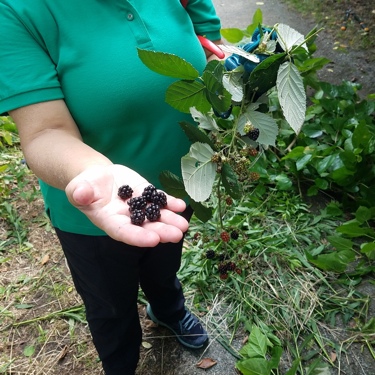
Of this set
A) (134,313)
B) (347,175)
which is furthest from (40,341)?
(347,175)

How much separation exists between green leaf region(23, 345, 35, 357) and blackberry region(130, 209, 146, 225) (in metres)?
1.17

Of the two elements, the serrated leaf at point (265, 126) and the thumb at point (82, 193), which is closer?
the thumb at point (82, 193)

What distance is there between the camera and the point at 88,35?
2.58 ft

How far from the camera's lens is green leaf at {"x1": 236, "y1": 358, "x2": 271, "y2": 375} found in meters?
1.28

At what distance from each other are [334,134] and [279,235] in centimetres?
60

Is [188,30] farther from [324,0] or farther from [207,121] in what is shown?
[324,0]

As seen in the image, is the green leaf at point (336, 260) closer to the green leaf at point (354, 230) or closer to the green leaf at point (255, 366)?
the green leaf at point (354, 230)

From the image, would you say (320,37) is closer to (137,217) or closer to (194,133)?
(194,133)

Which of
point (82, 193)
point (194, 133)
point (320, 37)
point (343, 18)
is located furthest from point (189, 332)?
point (343, 18)

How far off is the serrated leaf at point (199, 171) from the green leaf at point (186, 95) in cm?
8

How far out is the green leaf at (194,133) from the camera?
2.78ft

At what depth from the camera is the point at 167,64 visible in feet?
2.38

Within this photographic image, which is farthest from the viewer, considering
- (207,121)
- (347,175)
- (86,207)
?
(347,175)

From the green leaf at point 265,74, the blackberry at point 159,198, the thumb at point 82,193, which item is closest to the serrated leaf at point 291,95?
the green leaf at point 265,74
